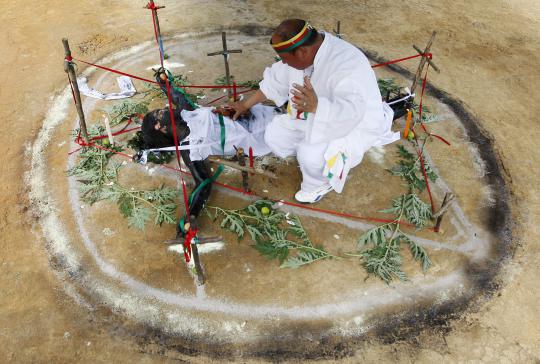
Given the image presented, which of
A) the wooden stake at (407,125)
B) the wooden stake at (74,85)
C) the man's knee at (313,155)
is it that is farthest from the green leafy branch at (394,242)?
the wooden stake at (74,85)

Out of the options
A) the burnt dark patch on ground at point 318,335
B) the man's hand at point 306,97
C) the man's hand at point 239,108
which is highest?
the man's hand at point 306,97

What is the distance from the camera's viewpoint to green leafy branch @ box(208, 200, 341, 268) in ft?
14.2

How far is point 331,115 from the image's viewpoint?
3938 millimetres

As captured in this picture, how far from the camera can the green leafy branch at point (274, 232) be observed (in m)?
4.32

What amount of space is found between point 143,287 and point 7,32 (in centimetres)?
690

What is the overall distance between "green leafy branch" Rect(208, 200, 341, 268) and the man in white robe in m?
0.41

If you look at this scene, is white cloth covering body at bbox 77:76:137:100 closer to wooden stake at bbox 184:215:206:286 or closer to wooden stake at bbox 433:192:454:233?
wooden stake at bbox 184:215:206:286

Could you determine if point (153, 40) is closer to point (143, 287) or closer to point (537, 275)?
point (143, 287)

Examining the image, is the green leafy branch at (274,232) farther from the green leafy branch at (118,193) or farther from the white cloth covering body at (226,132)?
the white cloth covering body at (226,132)

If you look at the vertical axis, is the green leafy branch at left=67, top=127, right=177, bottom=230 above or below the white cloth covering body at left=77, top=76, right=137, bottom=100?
below

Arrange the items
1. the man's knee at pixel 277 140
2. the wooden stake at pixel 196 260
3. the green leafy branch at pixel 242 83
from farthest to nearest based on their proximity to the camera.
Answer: the green leafy branch at pixel 242 83 < the man's knee at pixel 277 140 < the wooden stake at pixel 196 260

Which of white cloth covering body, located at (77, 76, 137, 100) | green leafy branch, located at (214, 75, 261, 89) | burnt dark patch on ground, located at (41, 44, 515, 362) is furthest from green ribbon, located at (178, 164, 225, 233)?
white cloth covering body, located at (77, 76, 137, 100)

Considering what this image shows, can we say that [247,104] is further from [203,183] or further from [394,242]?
[394,242]

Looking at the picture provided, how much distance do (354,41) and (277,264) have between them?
18.2 ft
